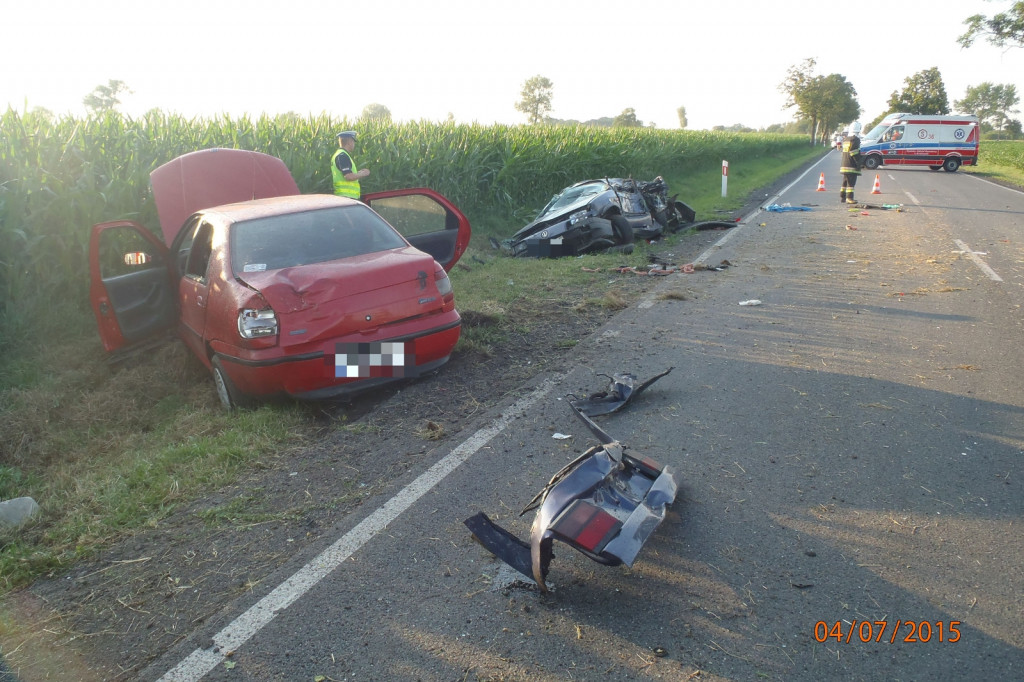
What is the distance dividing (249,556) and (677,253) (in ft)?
31.1

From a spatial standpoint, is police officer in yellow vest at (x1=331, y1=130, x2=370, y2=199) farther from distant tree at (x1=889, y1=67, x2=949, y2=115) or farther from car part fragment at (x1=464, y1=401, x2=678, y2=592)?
distant tree at (x1=889, y1=67, x2=949, y2=115)

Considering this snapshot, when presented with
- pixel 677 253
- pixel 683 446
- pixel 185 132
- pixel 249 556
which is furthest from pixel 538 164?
pixel 249 556

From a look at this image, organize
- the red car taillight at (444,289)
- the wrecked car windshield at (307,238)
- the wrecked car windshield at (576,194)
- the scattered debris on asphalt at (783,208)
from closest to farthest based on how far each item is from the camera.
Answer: the wrecked car windshield at (307,238) → the red car taillight at (444,289) → the wrecked car windshield at (576,194) → the scattered debris on asphalt at (783,208)

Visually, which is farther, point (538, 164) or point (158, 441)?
point (538, 164)

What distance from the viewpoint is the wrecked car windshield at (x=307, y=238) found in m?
5.29

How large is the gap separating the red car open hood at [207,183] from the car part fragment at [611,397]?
466cm

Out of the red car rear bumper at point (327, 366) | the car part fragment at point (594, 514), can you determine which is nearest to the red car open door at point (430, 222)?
the red car rear bumper at point (327, 366)

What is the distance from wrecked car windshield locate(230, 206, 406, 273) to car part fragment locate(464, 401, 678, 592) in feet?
9.44

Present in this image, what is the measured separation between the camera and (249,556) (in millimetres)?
3318

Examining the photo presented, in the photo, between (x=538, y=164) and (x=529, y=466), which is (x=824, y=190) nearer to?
(x=538, y=164)

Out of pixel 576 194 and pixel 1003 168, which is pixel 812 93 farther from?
pixel 576 194

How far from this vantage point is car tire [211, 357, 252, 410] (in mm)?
5162

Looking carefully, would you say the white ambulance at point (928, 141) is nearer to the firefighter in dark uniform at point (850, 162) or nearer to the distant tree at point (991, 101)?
the firefighter in dark uniform at point (850, 162)
